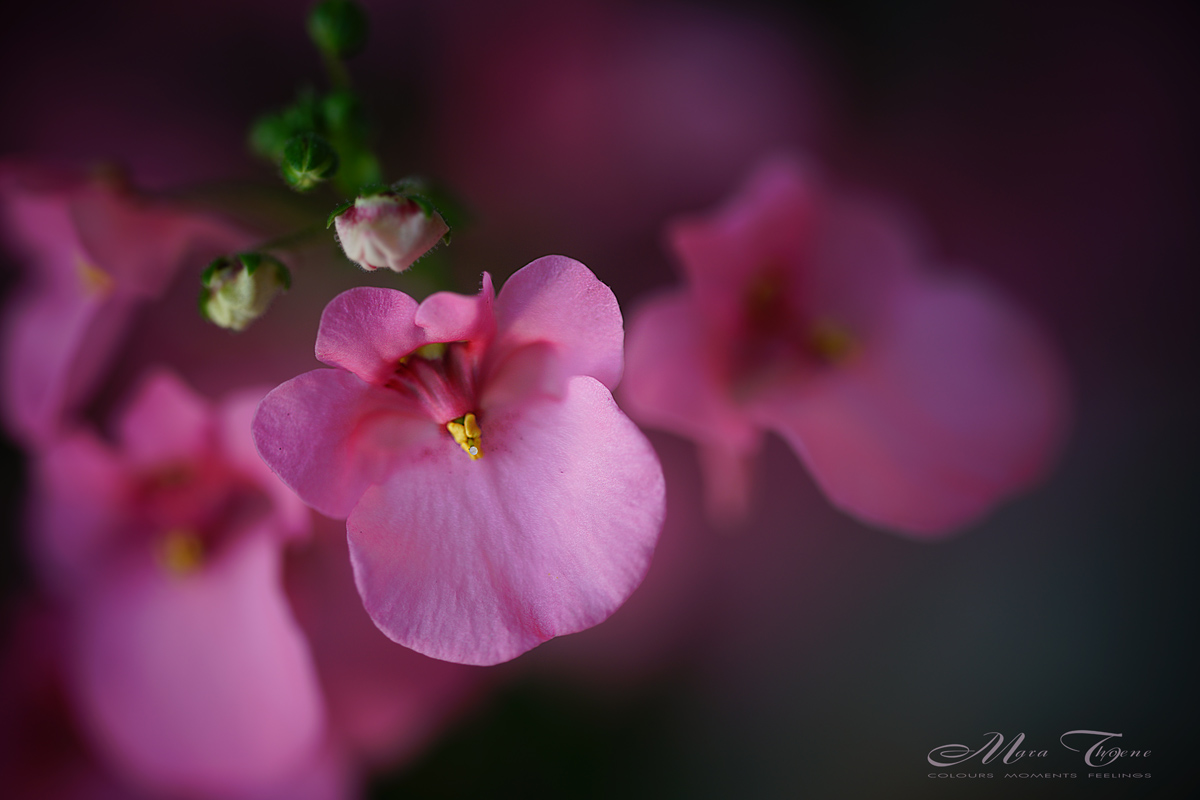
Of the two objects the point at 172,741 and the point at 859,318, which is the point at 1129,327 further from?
the point at 172,741

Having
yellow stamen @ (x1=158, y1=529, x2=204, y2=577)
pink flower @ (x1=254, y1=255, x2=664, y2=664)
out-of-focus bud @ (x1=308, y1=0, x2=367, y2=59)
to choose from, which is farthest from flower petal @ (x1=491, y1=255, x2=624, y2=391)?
yellow stamen @ (x1=158, y1=529, x2=204, y2=577)

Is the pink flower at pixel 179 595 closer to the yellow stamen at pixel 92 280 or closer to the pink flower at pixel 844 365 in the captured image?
the yellow stamen at pixel 92 280

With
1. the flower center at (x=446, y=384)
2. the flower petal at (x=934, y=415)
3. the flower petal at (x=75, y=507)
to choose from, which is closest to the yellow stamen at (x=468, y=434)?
the flower center at (x=446, y=384)

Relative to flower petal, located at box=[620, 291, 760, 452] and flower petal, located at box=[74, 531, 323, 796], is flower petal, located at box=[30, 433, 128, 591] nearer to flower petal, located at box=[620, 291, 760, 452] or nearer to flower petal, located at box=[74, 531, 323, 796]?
flower petal, located at box=[74, 531, 323, 796]

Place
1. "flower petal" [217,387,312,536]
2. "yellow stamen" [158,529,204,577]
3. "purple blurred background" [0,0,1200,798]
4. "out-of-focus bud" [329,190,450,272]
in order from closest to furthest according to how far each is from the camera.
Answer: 1. "out-of-focus bud" [329,190,450,272]
2. "flower petal" [217,387,312,536]
3. "yellow stamen" [158,529,204,577]
4. "purple blurred background" [0,0,1200,798]

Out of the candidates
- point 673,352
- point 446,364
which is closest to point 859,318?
point 673,352

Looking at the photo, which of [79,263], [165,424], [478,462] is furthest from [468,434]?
[79,263]
